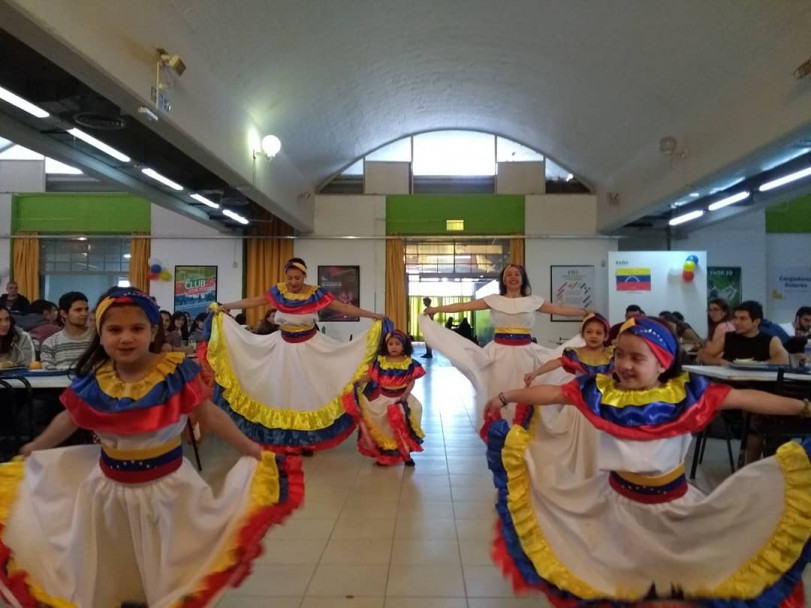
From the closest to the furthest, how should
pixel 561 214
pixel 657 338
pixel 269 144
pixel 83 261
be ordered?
1. pixel 657 338
2. pixel 269 144
3. pixel 561 214
4. pixel 83 261

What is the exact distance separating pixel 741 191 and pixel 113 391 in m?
8.46

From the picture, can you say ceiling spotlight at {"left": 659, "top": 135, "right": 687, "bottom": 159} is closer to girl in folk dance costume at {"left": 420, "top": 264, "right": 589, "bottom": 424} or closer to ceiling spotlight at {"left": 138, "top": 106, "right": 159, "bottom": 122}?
girl in folk dance costume at {"left": 420, "top": 264, "right": 589, "bottom": 424}

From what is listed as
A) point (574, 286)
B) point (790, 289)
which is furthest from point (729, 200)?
point (790, 289)

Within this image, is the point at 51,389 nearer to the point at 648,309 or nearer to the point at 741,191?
the point at 741,191

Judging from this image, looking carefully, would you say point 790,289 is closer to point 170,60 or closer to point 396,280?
point 396,280

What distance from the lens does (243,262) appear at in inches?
478

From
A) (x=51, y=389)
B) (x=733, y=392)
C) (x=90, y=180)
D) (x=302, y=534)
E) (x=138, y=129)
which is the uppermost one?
(x=90, y=180)

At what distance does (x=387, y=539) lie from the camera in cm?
320

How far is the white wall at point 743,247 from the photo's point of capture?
12.1 metres

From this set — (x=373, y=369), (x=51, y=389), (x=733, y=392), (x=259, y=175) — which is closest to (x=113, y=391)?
(x=733, y=392)

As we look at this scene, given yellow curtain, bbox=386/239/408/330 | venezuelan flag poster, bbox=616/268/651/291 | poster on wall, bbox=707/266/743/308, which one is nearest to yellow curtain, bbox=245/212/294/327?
yellow curtain, bbox=386/239/408/330

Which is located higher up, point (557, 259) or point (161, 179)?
point (161, 179)

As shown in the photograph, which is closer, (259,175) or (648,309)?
(259,175)

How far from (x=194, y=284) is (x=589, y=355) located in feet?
32.5
